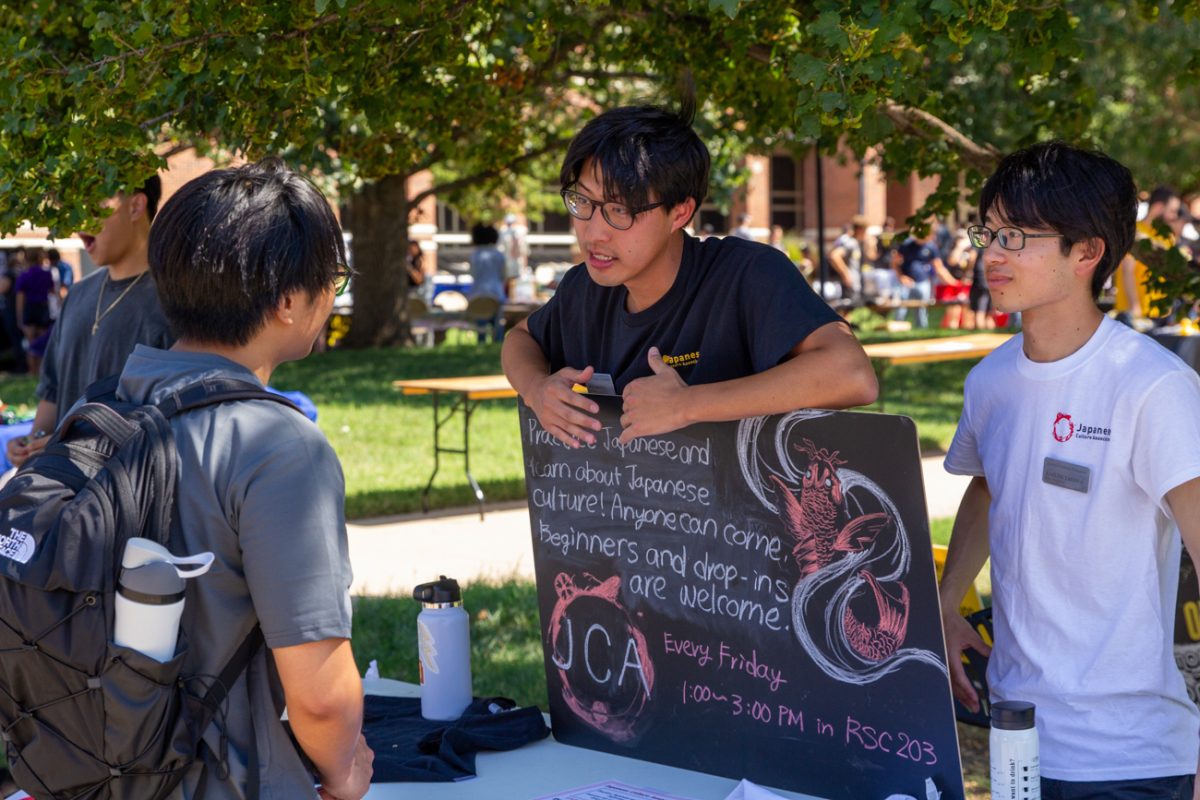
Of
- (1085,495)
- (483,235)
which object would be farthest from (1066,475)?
(483,235)

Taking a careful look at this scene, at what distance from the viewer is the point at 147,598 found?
1858 millimetres

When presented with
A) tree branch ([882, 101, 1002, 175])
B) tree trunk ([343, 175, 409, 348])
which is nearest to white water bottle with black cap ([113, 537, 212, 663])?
tree branch ([882, 101, 1002, 175])

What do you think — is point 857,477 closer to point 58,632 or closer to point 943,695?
point 943,695

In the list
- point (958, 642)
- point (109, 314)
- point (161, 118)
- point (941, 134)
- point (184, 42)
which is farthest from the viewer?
point (941, 134)

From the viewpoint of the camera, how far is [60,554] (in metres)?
1.86

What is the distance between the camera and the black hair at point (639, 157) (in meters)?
2.82

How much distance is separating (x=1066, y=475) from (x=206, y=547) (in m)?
1.51

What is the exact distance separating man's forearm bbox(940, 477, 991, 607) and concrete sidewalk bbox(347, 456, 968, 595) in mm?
4476

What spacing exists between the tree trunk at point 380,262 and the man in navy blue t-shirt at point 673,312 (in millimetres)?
14553

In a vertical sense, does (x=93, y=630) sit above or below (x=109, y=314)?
below

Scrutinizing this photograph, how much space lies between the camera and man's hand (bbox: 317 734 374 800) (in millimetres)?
2184

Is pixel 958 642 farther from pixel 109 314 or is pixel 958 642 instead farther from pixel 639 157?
pixel 109 314

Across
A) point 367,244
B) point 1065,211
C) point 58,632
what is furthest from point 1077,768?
point 367,244

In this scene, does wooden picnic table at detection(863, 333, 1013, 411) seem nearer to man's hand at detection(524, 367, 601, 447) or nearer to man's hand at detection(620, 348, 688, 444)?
man's hand at detection(524, 367, 601, 447)
